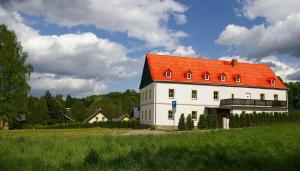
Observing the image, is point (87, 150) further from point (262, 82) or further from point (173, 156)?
point (262, 82)

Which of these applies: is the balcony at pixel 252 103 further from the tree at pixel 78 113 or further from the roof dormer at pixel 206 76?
the tree at pixel 78 113

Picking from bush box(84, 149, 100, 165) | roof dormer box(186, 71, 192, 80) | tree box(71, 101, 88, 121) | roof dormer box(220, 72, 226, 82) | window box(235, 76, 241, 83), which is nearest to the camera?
bush box(84, 149, 100, 165)

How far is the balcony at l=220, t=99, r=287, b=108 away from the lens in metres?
48.1

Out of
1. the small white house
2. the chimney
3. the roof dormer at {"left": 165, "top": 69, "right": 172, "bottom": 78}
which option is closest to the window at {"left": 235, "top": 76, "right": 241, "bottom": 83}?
the chimney

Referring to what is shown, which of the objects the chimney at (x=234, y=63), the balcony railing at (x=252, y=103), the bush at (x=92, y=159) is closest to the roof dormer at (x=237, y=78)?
the chimney at (x=234, y=63)

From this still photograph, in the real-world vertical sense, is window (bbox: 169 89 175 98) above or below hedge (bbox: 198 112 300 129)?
above

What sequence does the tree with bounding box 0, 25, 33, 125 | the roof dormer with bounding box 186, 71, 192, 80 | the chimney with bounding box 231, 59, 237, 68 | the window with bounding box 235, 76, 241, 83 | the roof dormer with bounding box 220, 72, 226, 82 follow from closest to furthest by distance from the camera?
1. the tree with bounding box 0, 25, 33, 125
2. the roof dormer with bounding box 186, 71, 192, 80
3. the roof dormer with bounding box 220, 72, 226, 82
4. the window with bounding box 235, 76, 241, 83
5. the chimney with bounding box 231, 59, 237, 68

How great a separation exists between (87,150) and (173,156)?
4.26 meters

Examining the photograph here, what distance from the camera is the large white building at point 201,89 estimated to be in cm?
4769

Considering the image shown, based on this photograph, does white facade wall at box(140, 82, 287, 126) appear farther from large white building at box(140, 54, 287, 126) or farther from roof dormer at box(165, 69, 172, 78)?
roof dormer at box(165, 69, 172, 78)

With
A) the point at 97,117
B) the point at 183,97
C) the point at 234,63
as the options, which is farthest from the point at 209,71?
the point at 97,117

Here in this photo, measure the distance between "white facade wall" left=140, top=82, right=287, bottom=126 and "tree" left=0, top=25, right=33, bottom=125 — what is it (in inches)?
639

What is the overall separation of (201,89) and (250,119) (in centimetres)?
967

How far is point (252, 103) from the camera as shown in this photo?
48.9m
